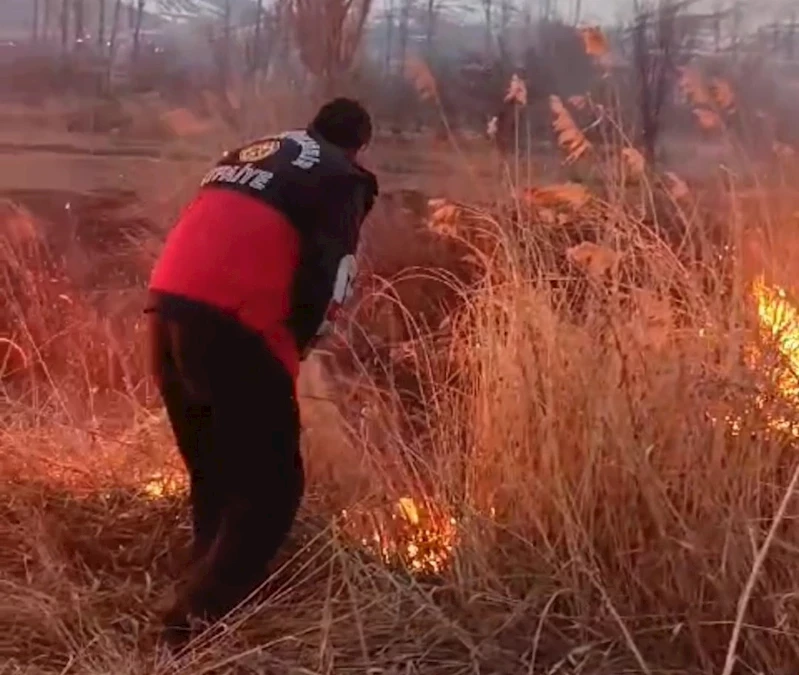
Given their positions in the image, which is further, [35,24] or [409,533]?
[35,24]

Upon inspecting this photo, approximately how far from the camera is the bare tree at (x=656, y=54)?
4.51m

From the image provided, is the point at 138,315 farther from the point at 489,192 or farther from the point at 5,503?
the point at 489,192

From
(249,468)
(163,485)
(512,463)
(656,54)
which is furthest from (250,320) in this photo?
(656,54)

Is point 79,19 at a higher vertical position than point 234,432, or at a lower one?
higher

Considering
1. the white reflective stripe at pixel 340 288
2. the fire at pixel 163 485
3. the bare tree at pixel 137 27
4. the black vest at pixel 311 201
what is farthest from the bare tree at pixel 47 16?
the white reflective stripe at pixel 340 288

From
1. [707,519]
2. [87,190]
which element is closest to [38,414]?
[87,190]

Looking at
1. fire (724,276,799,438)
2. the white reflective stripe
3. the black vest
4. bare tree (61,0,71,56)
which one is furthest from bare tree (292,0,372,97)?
fire (724,276,799,438)

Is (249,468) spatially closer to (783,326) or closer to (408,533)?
(408,533)

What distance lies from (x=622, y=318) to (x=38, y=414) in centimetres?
188

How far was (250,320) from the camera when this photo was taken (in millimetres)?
3105

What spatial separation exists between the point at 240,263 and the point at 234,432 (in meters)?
0.39

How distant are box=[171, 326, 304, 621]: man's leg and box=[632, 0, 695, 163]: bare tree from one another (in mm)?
1878

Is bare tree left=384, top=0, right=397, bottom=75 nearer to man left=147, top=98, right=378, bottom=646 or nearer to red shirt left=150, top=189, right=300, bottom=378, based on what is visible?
man left=147, top=98, right=378, bottom=646

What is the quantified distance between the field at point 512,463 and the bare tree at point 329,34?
64cm
